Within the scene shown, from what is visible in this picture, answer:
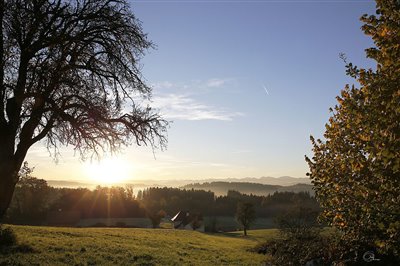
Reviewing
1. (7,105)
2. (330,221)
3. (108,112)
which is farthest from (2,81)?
(330,221)

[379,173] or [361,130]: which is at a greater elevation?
[361,130]

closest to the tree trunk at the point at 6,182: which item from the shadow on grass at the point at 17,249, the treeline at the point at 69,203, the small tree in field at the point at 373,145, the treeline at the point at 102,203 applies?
the shadow on grass at the point at 17,249

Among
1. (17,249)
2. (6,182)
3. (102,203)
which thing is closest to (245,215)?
(102,203)

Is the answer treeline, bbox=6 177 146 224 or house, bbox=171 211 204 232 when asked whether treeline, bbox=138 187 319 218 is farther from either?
house, bbox=171 211 204 232

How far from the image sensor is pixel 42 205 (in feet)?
321

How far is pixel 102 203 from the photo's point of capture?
381ft

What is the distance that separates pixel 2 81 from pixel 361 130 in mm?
15109

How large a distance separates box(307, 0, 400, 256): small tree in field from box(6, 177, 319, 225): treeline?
1782 inches

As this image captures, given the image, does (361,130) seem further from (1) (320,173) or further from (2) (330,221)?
(2) (330,221)

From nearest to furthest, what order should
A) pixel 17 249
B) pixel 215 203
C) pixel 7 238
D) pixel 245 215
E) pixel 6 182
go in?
pixel 6 182 → pixel 17 249 → pixel 7 238 → pixel 245 215 → pixel 215 203

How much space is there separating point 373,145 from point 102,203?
369ft

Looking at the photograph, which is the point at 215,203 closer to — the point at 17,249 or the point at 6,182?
the point at 17,249

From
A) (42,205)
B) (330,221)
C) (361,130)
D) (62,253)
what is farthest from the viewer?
Answer: (42,205)

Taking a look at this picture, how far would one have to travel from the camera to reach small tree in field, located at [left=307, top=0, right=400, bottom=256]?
9.12 metres
